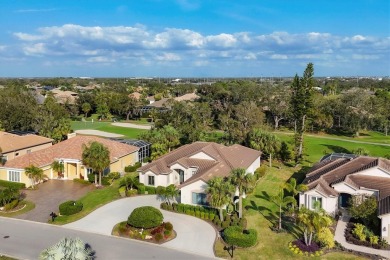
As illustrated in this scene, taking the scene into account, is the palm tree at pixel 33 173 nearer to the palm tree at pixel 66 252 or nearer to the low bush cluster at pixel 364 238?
the palm tree at pixel 66 252

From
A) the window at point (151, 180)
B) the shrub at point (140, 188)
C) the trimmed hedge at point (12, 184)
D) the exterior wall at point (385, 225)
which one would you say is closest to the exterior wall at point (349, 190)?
the exterior wall at point (385, 225)

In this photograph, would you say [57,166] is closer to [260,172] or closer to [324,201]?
[260,172]

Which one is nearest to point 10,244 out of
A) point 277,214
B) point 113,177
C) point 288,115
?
point 113,177

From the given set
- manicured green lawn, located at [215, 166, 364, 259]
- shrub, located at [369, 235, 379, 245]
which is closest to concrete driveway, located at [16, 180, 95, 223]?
manicured green lawn, located at [215, 166, 364, 259]

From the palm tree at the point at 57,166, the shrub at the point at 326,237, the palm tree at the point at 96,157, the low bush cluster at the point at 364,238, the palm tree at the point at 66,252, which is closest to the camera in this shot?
the palm tree at the point at 66,252

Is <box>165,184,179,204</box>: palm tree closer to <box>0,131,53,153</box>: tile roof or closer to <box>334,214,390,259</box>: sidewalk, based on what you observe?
<box>334,214,390,259</box>: sidewalk

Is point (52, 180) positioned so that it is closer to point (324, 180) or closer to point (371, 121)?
point (324, 180)
